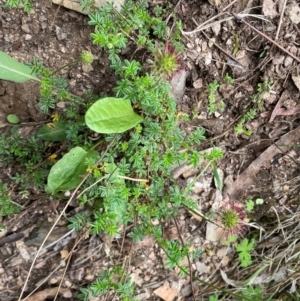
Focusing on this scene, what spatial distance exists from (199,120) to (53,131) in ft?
1.90

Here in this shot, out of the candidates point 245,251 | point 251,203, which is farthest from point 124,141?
point 245,251

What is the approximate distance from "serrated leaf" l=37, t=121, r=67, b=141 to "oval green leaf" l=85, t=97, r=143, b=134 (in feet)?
0.86

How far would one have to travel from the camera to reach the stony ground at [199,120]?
5.38 feet

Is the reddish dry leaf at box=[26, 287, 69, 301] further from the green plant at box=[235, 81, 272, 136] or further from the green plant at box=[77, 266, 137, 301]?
the green plant at box=[235, 81, 272, 136]

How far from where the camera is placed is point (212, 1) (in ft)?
5.58

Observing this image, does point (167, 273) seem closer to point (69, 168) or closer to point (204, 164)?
point (204, 164)

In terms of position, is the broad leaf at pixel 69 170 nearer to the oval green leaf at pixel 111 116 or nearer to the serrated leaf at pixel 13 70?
the oval green leaf at pixel 111 116

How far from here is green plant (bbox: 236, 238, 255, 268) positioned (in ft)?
6.36

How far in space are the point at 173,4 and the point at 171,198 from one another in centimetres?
74

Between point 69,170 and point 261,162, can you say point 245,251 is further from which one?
point 69,170

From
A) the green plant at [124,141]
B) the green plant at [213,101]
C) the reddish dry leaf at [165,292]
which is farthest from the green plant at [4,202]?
the green plant at [213,101]

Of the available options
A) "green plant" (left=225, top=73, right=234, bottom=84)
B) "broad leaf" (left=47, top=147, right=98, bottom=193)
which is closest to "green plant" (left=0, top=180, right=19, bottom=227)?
"broad leaf" (left=47, top=147, right=98, bottom=193)

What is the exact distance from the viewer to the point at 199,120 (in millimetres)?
1766

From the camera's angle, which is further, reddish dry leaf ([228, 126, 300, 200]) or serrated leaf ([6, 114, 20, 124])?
reddish dry leaf ([228, 126, 300, 200])
